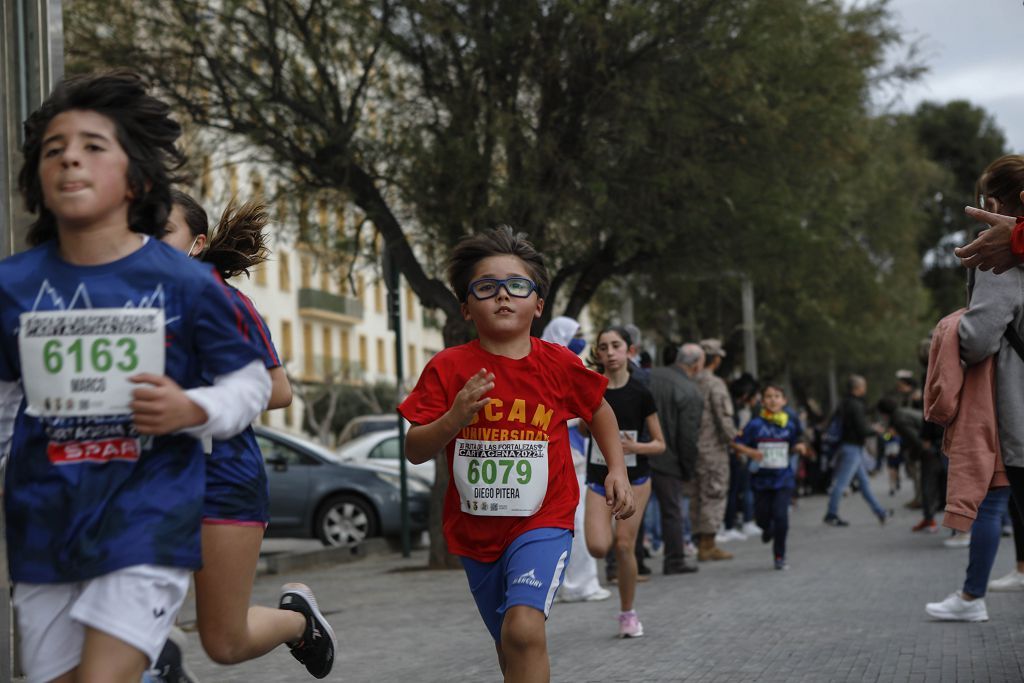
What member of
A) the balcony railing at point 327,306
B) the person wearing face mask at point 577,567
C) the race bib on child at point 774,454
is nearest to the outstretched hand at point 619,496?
the person wearing face mask at point 577,567

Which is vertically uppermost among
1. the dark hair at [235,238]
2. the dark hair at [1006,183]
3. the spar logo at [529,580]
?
the dark hair at [1006,183]

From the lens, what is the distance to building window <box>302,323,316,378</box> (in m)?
62.2

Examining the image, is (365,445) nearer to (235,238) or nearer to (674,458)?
(674,458)

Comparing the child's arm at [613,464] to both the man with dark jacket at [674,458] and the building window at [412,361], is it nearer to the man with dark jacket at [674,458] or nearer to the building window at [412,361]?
the man with dark jacket at [674,458]

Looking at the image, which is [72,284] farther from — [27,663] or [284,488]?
[284,488]

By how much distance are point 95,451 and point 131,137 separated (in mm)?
761

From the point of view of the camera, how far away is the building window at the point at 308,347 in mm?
62237

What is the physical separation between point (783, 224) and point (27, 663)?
47.1ft

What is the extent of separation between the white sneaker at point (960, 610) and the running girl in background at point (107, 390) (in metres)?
6.18

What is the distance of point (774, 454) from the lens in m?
14.2

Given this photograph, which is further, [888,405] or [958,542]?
[888,405]

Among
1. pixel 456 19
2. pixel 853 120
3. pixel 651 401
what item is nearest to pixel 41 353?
pixel 651 401

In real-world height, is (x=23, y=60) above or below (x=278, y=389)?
above

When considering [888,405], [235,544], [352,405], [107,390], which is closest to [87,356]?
[107,390]
